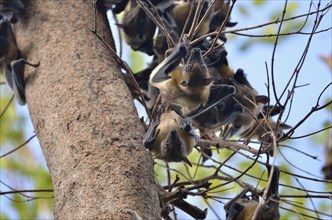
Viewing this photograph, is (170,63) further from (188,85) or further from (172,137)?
(172,137)

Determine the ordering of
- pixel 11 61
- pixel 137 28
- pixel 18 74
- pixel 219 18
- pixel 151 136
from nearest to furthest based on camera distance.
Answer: pixel 151 136
pixel 18 74
pixel 11 61
pixel 137 28
pixel 219 18

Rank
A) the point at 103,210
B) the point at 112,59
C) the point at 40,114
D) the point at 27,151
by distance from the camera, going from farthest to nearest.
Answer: the point at 27,151
the point at 112,59
the point at 40,114
the point at 103,210

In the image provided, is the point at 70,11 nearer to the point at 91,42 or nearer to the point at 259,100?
the point at 91,42

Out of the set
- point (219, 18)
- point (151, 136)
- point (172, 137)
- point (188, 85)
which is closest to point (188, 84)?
point (188, 85)

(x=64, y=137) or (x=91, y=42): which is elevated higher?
(x=91, y=42)

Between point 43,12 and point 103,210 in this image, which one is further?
point 43,12

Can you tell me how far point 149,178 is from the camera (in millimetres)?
3451

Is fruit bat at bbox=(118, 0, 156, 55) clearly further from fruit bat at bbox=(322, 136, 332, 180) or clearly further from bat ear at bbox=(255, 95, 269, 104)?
fruit bat at bbox=(322, 136, 332, 180)

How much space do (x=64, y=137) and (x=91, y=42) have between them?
939mm

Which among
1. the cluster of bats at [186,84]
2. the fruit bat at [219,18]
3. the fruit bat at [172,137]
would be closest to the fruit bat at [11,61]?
the cluster of bats at [186,84]

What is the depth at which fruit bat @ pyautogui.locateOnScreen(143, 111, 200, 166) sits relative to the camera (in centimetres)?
386

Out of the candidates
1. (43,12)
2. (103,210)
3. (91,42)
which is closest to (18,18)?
(43,12)

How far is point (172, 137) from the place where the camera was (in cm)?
385

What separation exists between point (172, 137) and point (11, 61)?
1.72 metres
